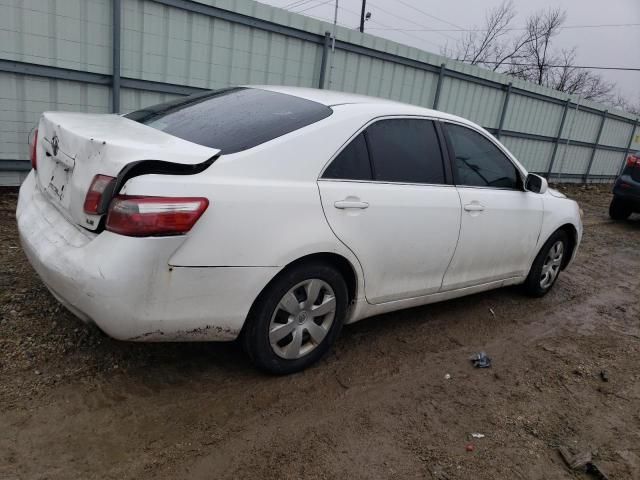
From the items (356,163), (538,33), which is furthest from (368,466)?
(538,33)

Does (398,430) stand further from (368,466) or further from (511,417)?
(511,417)

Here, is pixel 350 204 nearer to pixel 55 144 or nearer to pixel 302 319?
pixel 302 319

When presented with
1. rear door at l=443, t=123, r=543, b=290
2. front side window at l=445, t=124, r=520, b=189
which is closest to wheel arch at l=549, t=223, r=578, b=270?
rear door at l=443, t=123, r=543, b=290

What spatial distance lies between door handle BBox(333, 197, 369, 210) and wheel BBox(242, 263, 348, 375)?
0.35m

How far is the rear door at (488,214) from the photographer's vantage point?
147 inches

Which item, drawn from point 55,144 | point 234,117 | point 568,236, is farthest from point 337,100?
point 568,236

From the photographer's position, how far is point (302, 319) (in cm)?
292

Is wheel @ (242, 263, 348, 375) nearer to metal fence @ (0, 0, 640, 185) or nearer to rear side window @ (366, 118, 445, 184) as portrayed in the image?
rear side window @ (366, 118, 445, 184)

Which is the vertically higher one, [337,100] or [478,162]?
[337,100]

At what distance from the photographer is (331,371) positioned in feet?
10.4

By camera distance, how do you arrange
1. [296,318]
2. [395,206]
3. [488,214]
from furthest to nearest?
[488,214] → [395,206] → [296,318]

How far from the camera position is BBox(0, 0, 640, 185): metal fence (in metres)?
5.58

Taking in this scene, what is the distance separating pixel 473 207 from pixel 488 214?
0.21 m

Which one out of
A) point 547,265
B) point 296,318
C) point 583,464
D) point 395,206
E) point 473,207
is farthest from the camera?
point 547,265
